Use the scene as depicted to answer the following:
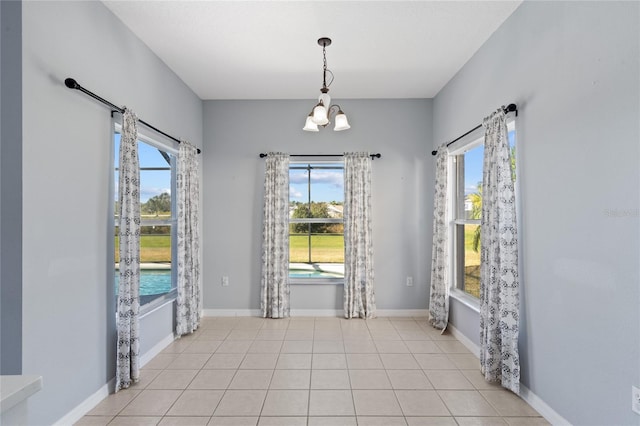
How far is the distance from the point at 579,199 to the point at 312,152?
10.1 feet

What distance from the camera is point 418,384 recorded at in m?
2.62

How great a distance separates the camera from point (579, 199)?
1891 millimetres

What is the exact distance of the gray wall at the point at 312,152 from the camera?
14.4 ft

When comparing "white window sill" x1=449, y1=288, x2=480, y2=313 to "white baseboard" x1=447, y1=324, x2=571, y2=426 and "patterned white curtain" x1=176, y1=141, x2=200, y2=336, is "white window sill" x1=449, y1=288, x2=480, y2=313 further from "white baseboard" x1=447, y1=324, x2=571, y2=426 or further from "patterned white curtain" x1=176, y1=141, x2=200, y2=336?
"patterned white curtain" x1=176, y1=141, x2=200, y2=336

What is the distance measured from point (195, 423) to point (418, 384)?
65.8 inches

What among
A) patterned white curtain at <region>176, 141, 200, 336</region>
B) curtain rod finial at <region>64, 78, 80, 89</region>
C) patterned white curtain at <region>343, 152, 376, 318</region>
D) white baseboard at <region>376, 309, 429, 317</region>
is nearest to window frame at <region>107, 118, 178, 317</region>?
patterned white curtain at <region>176, 141, 200, 336</region>

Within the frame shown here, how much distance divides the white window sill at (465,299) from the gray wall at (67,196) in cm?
324

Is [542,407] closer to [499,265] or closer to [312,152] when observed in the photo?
[499,265]

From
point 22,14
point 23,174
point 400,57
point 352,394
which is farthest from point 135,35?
point 352,394

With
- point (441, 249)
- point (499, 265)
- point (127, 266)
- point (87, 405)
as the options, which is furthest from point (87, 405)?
point (441, 249)

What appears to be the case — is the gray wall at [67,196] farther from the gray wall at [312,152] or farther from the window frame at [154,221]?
the gray wall at [312,152]

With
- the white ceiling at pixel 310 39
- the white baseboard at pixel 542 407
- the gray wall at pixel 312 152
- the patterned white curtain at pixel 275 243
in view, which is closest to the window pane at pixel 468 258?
the gray wall at pixel 312 152

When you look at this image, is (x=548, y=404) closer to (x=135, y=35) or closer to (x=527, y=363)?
(x=527, y=363)

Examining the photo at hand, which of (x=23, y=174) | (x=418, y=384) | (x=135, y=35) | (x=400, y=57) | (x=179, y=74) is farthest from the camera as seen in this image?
(x=179, y=74)
